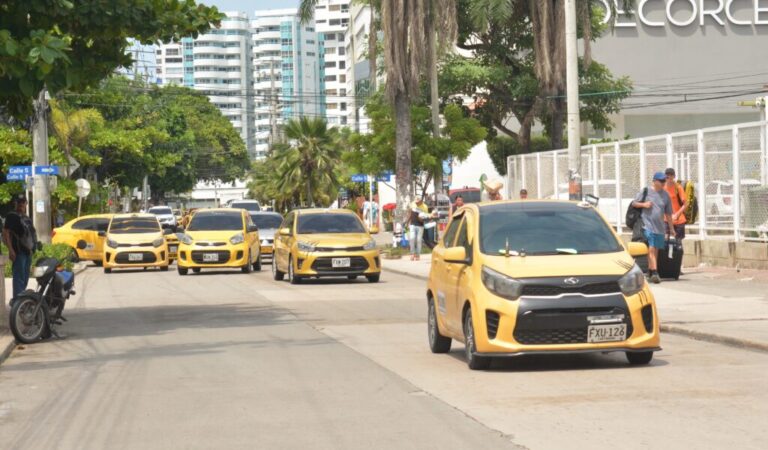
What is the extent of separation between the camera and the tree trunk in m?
43.8

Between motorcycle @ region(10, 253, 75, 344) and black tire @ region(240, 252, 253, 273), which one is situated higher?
motorcycle @ region(10, 253, 75, 344)

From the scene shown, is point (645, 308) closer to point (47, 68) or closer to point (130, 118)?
point (47, 68)

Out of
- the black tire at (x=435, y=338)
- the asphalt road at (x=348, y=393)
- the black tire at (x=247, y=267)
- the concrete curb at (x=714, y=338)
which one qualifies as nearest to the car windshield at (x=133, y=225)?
the black tire at (x=247, y=267)

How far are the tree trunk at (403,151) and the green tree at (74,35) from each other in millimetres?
24272

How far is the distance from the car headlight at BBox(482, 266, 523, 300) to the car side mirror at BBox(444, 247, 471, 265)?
0.47m

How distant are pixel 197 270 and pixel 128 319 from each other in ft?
51.9

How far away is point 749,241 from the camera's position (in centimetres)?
2659

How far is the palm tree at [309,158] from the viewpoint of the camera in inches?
3679

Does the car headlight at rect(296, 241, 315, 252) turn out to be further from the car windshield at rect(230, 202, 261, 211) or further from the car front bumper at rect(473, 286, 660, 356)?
the car windshield at rect(230, 202, 261, 211)

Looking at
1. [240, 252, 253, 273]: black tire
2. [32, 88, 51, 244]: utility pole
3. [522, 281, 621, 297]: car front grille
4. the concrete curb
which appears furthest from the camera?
[32, 88, 51, 244]: utility pole

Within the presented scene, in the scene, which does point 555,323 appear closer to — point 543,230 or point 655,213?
point 543,230

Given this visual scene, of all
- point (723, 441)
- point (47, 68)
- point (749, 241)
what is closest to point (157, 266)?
point (749, 241)

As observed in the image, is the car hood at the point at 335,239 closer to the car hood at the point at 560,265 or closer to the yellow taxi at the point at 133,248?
A: the yellow taxi at the point at 133,248

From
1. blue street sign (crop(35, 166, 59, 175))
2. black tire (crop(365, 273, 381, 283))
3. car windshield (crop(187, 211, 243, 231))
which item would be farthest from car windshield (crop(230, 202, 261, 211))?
black tire (crop(365, 273, 381, 283))
